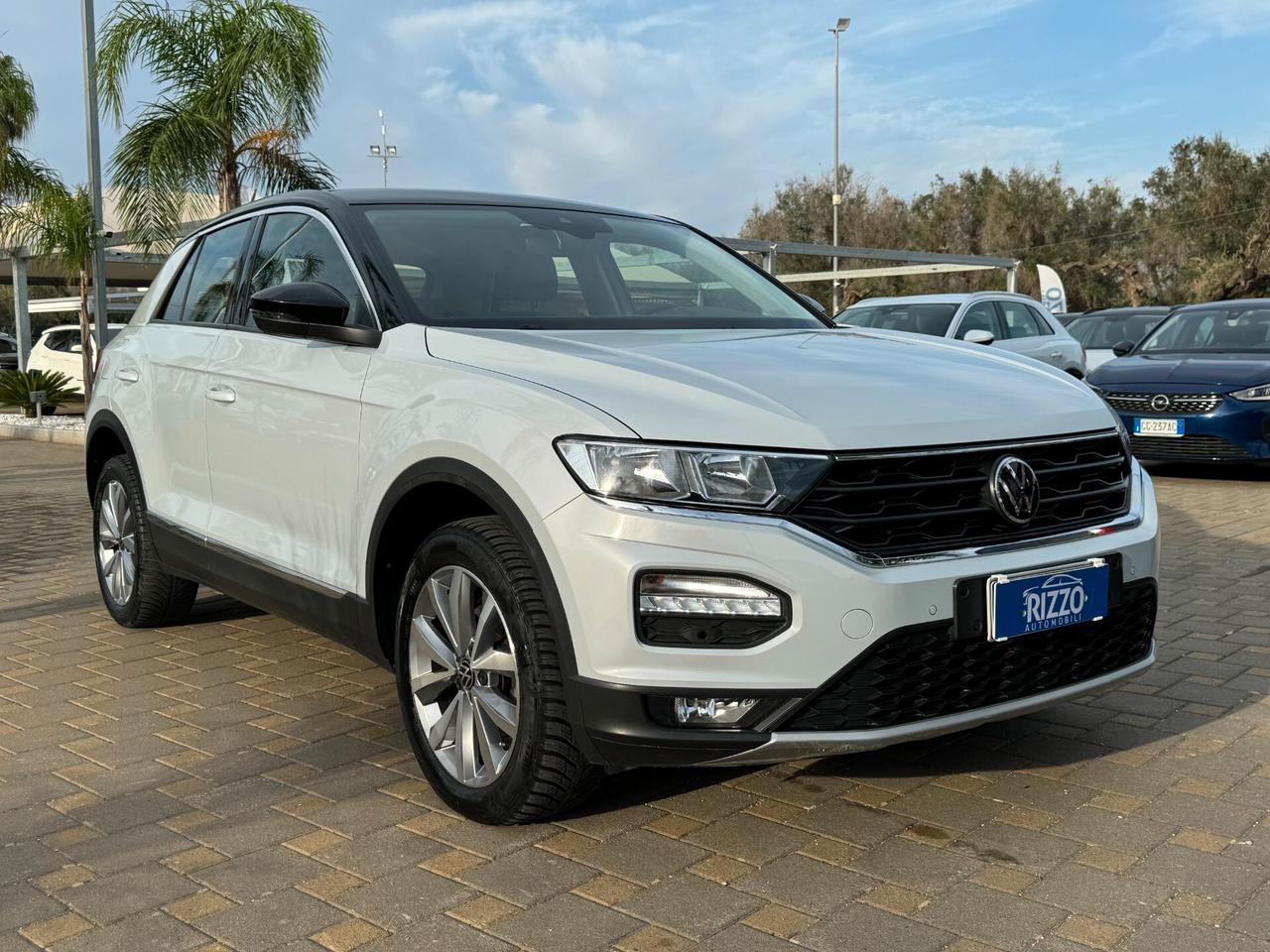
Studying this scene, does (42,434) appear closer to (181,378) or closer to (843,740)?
(181,378)

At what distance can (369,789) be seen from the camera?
146 inches

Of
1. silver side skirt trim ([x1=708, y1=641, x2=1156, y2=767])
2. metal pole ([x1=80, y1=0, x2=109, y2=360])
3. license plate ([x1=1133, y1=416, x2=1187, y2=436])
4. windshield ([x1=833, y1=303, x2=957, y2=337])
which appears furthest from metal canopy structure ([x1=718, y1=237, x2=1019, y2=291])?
silver side skirt trim ([x1=708, y1=641, x2=1156, y2=767])

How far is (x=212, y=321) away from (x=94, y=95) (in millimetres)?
13042

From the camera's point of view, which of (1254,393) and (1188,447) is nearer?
(1254,393)

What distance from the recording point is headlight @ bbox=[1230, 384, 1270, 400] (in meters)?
10.4

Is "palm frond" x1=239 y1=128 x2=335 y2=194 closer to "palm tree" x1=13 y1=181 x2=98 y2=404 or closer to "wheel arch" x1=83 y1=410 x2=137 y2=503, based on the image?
"palm tree" x1=13 y1=181 x2=98 y2=404

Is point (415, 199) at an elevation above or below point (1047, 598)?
above

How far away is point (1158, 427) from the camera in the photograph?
10.8 meters

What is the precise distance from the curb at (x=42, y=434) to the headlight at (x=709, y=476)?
51.1ft

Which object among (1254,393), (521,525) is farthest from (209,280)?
(1254,393)

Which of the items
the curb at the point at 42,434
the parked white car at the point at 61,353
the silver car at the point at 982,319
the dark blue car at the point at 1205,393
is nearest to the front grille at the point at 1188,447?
the dark blue car at the point at 1205,393

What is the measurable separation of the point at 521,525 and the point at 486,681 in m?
0.48

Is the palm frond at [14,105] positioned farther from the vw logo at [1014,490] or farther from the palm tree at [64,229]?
the vw logo at [1014,490]

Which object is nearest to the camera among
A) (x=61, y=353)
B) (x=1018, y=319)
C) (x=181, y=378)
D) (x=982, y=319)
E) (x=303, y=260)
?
(x=303, y=260)
